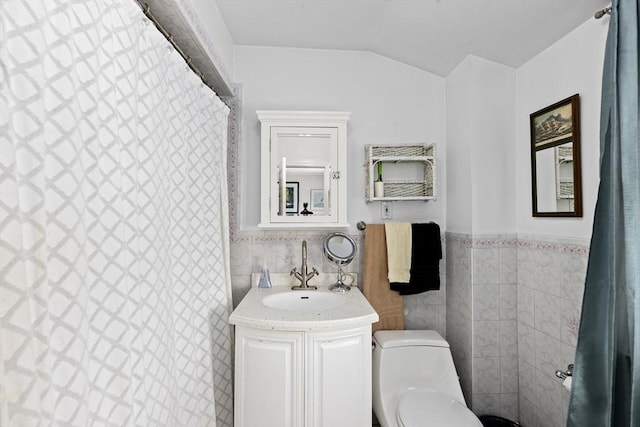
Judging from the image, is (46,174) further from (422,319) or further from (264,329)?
(422,319)

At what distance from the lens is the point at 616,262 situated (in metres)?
1.16

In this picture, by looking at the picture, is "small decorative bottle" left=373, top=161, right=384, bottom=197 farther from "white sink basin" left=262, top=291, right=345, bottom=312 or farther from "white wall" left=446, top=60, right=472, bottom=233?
"white sink basin" left=262, top=291, right=345, bottom=312

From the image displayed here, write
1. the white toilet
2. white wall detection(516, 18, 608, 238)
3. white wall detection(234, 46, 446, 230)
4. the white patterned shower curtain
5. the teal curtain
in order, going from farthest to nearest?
white wall detection(234, 46, 446, 230), the white toilet, white wall detection(516, 18, 608, 238), the teal curtain, the white patterned shower curtain

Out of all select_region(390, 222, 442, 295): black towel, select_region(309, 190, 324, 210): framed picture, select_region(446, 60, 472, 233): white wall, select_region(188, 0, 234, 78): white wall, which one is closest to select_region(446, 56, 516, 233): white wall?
select_region(446, 60, 472, 233): white wall

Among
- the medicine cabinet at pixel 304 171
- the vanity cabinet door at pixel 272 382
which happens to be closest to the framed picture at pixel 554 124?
the medicine cabinet at pixel 304 171

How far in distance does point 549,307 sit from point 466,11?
146 cm

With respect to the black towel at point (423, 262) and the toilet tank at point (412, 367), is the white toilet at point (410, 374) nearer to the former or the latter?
the toilet tank at point (412, 367)

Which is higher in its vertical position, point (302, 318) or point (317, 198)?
point (317, 198)

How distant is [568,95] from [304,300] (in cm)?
164

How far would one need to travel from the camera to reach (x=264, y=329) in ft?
4.90

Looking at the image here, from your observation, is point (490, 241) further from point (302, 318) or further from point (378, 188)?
point (302, 318)

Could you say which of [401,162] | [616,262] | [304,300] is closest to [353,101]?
[401,162]

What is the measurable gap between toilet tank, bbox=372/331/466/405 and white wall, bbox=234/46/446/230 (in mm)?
732

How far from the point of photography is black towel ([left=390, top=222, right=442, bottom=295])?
79.7 inches
